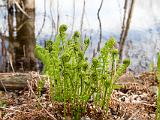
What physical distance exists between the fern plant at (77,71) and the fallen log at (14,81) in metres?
1.21

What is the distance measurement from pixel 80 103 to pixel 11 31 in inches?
222

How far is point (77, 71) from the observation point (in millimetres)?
2568

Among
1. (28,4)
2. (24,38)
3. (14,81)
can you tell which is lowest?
(14,81)

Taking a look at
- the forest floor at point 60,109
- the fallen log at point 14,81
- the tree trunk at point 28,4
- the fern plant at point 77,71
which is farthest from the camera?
the tree trunk at point 28,4

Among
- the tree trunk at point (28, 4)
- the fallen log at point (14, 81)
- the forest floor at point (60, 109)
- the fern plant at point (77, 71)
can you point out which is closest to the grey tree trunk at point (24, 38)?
the tree trunk at point (28, 4)

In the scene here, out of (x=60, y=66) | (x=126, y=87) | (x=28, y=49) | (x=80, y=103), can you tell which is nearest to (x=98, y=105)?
(x=80, y=103)

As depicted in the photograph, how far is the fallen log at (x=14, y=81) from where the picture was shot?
3.92 m

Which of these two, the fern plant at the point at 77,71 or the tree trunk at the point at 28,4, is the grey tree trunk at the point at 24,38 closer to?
the tree trunk at the point at 28,4

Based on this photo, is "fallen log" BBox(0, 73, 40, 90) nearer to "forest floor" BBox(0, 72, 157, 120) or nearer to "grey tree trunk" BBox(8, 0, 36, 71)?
"forest floor" BBox(0, 72, 157, 120)

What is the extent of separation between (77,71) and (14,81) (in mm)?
1534

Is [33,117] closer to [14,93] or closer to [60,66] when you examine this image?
[60,66]

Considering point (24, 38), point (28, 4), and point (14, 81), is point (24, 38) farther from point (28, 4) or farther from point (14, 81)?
point (14, 81)

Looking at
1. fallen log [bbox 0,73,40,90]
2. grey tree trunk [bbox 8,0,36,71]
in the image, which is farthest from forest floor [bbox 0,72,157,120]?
grey tree trunk [bbox 8,0,36,71]

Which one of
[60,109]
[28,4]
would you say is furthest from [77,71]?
[28,4]
